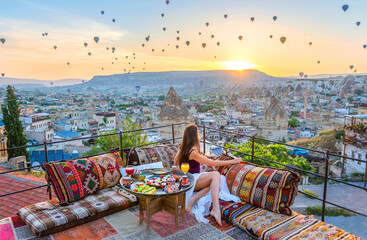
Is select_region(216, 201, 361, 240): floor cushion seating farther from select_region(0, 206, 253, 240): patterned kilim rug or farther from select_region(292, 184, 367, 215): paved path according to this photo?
select_region(292, 184, 367, 215): paved path

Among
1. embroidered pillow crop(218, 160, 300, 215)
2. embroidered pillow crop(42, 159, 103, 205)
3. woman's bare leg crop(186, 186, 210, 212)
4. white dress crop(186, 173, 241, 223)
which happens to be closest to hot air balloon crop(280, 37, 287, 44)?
embroidered pillow crop(218, 160, 300, 215)

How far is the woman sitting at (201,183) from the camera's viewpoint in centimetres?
263

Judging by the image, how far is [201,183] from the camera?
9.09ft

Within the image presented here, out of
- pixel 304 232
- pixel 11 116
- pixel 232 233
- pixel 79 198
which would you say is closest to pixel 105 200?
pixel 79 198

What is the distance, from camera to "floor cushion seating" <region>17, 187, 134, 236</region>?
2.34m

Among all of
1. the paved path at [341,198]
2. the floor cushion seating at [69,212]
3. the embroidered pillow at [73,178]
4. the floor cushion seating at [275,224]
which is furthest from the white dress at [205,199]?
the paved path at [341,198]

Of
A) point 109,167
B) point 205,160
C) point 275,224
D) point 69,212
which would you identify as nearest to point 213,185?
point 205,160

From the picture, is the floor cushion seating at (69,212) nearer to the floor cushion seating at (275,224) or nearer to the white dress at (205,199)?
the white dress at (205,199)

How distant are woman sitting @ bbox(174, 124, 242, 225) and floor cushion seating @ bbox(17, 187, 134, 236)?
2.33 feet

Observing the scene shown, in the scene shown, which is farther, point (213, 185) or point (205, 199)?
point (205, 199)

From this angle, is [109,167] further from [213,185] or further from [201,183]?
[213,185]

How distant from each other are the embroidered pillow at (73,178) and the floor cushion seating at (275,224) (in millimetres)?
1431

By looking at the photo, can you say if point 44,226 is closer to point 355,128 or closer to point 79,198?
point 79,198

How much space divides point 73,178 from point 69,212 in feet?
1.22
